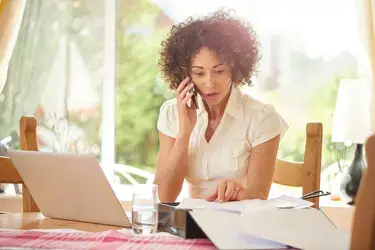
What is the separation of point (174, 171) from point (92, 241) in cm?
90

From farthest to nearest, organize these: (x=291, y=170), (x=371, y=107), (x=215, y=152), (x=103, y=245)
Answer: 1. (x=371, y=107)
2. (x=215, y=152)
3. (x=291, y=170)
4. (x=103, y=245)

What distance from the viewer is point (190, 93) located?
6.73 ft

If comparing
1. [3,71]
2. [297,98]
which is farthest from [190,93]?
[3,71]

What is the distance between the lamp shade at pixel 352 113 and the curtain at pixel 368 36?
8 cm

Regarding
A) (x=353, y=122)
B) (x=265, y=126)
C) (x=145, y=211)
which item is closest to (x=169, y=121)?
(x=265, y=126)

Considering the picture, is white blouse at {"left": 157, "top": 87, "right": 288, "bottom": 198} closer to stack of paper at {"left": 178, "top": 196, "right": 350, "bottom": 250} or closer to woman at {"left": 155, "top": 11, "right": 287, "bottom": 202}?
woman at {"left": 155, "top": 11, "right": 287, "bottom": 202}

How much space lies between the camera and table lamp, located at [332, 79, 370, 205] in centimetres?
277

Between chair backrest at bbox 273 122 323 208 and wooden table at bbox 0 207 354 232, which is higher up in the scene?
chair backrest at bbox 273 122 323 208

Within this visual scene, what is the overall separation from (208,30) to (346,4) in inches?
52.3

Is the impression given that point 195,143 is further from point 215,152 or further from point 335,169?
point 335,169

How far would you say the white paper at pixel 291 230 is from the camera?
40.9 inches

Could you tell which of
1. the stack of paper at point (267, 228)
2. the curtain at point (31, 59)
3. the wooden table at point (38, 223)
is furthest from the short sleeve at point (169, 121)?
the curtain at point (31, 59)

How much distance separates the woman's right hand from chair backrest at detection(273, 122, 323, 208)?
342 mm

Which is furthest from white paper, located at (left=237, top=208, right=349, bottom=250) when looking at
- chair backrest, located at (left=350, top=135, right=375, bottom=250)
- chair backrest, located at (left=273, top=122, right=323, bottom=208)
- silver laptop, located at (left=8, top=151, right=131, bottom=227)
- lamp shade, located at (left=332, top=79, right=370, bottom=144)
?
lamp shade, located at (left=332, top=79, right=370, bottom=144)
